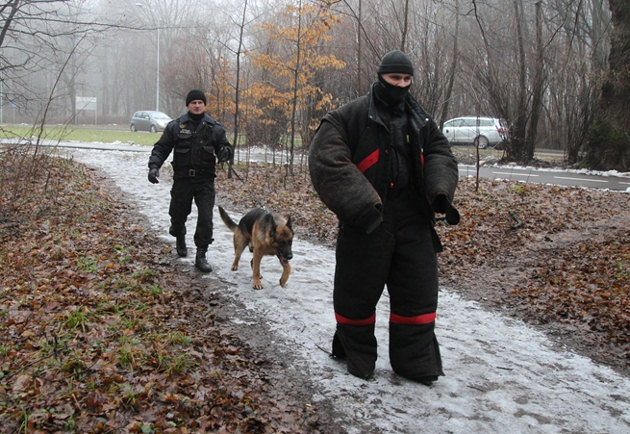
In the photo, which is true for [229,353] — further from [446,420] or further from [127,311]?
[446,420]

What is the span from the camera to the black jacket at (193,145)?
6.62 m

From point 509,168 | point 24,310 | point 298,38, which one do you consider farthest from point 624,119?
point 24,310

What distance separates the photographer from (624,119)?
15727mm

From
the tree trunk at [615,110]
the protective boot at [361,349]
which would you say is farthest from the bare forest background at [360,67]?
the protective boot at [361,349]

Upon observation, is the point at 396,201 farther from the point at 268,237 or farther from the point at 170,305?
the point at 170,305

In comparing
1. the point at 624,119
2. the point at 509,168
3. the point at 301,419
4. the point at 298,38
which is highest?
the point at 298,38

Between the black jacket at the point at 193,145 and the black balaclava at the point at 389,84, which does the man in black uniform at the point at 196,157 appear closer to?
the black jacket at the point at 193,145

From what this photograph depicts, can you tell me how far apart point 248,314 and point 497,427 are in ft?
8.93

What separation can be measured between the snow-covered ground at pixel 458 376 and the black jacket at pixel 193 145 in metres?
1.37

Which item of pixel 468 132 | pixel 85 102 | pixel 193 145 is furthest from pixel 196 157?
pixel 468 132

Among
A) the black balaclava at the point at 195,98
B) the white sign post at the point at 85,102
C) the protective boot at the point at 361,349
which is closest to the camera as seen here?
the protective boot at the point at 361,349

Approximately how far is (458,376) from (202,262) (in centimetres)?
372

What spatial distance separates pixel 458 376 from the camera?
4.07 meters

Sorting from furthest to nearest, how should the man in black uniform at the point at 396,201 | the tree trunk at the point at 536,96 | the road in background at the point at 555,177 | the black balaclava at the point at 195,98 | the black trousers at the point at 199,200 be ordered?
the tree trunk at the point at 536,96
the road in background at the point at 555,177
the black trousers at the point at 199,200
the black balaclava at the point at 195,98
the man in black uniform at the point at 396,201
